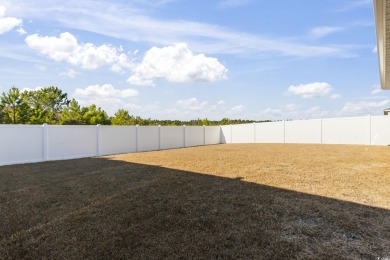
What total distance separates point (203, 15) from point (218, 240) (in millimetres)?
10787

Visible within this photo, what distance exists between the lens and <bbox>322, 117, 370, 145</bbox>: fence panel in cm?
1773

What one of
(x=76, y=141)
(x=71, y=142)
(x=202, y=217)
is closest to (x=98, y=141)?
(x=76, y=141)

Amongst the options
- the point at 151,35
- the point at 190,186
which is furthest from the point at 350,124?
the point at 190,186

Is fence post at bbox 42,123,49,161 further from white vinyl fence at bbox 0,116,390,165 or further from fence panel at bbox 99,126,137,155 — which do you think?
fence panel at bbox 99,126,137,155

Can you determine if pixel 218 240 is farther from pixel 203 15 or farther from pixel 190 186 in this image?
pixel 203 15

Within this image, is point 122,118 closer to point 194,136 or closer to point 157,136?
point 194,136

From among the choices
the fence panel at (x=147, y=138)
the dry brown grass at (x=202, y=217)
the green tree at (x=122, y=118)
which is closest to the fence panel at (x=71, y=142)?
the fence panel at (x=147, y=138)

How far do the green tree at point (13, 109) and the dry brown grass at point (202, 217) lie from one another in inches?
1131

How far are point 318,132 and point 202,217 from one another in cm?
1848

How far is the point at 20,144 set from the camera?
12.8 m

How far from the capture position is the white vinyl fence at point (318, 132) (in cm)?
1719

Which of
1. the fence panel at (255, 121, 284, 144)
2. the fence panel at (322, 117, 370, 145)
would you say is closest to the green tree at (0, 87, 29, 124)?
the fence panel at (255, 121, 284, 144)

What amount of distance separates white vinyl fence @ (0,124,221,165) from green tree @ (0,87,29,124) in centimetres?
2091

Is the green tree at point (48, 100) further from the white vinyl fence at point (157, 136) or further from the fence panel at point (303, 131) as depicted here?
the fence panel at point (303, 131)
